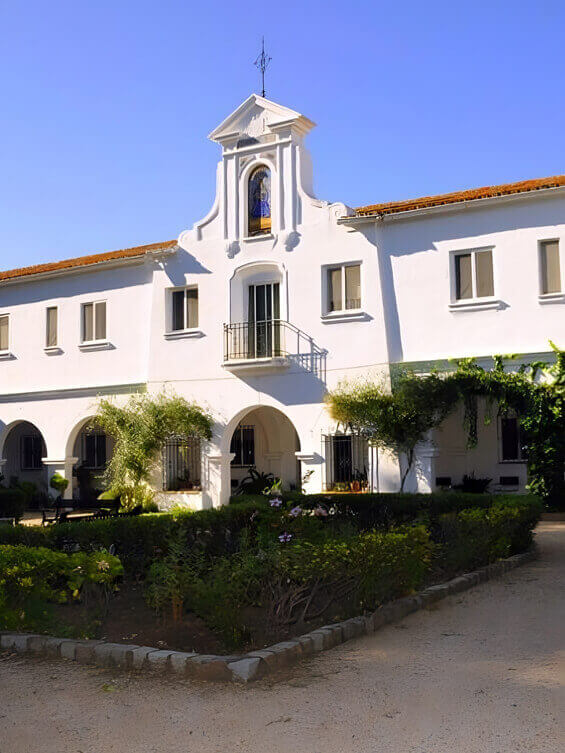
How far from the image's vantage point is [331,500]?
593 inches

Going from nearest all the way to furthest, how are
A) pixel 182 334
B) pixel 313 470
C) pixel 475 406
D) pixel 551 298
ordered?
1. pixel 551 298
2. pixel 475 406
3. pixel 313 470
4. pixel 182 334

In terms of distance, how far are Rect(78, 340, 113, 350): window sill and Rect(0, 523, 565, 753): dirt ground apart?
56.9ft

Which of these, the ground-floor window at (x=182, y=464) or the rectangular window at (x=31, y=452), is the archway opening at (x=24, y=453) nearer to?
the rectangular window at (x=31, y=452)

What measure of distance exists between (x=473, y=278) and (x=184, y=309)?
316 inches

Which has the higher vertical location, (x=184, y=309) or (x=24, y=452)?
(x=184, y=309)

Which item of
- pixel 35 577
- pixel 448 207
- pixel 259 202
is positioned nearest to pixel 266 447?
pixel 259 202

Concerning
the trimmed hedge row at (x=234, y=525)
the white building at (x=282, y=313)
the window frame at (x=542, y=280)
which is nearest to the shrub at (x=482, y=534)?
the trimmed hedge row at (x=234, y=525)

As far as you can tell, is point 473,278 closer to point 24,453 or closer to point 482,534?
point 482,534

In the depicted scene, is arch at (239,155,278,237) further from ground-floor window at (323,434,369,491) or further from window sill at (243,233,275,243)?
ground-floor window at (323,434,369,491)

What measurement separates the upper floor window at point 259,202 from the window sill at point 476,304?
558cm

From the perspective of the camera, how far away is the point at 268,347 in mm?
21938

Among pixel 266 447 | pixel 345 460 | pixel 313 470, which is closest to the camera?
pixel 313 470

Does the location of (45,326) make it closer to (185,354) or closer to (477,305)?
(185,354)

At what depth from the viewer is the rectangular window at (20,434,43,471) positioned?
97.3 ft
